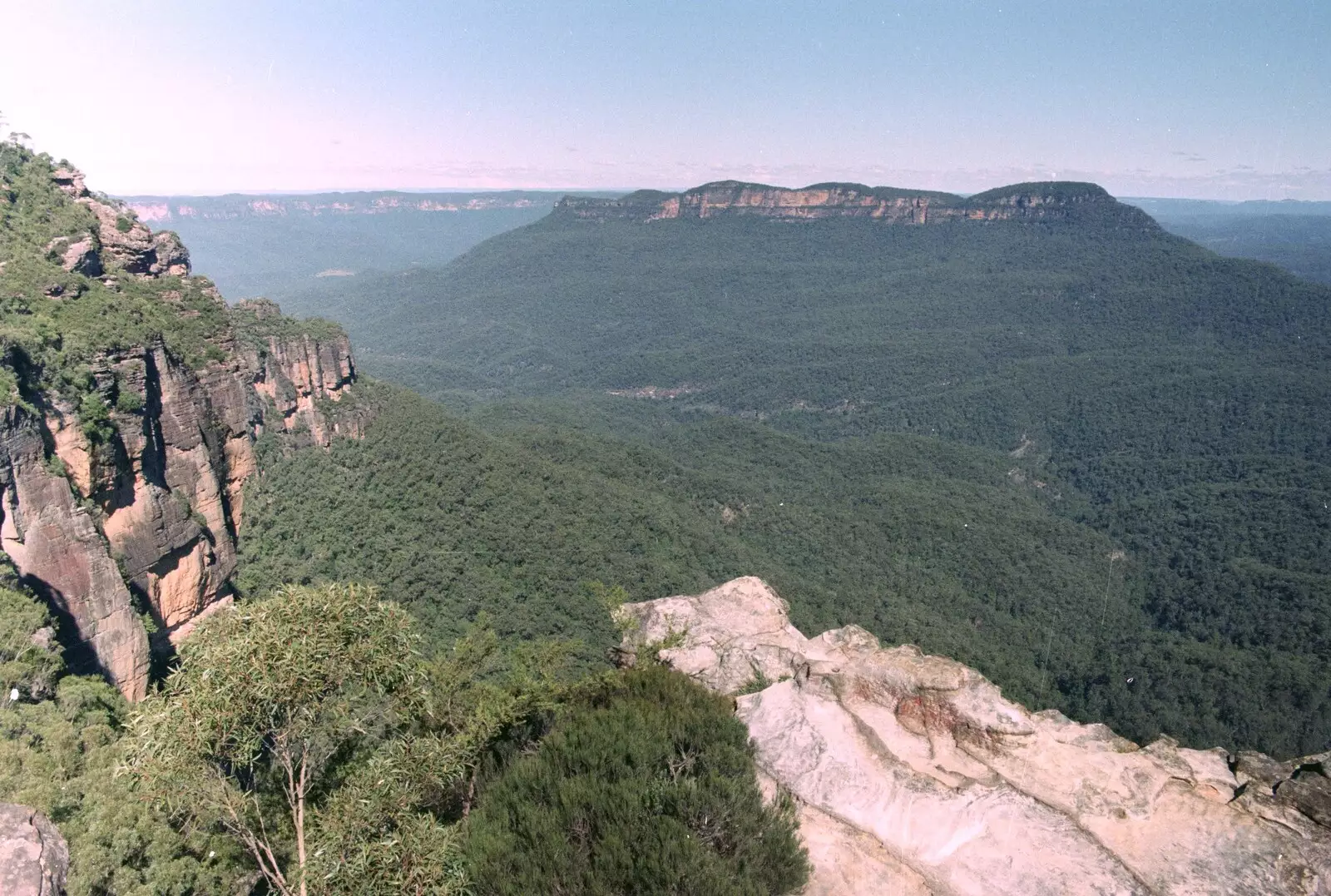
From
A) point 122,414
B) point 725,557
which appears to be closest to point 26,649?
point 122,414

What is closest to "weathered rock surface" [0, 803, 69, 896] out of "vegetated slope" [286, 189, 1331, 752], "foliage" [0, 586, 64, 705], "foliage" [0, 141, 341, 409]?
"foliage" [0, 586, 64, 705]

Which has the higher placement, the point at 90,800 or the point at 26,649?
the point at 26,649

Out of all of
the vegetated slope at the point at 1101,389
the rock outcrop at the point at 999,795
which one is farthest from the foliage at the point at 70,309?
the vegetated slope at the point at 1101,389

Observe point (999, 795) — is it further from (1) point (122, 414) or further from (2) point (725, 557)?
(2) point (725, 557)

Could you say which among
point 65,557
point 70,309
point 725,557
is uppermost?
point 70,309

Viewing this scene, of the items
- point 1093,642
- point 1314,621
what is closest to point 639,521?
point 1093,642

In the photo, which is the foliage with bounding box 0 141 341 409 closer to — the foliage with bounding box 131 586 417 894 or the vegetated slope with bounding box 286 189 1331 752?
the foliage with bounding box 131 586 417 894
